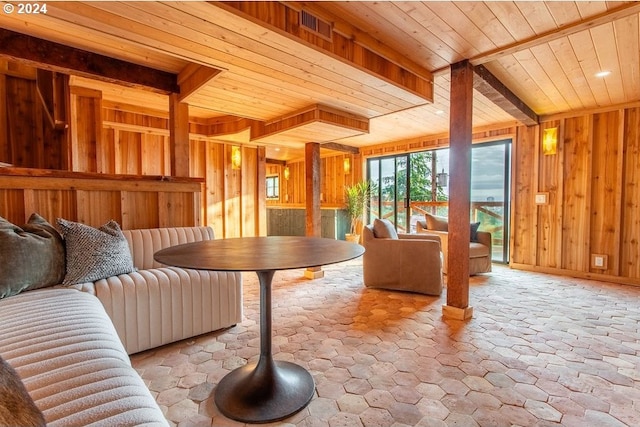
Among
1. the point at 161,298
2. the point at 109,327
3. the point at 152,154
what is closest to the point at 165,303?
the point at 161,298

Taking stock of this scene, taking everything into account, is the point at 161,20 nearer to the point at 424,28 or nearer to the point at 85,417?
the point at 424,28

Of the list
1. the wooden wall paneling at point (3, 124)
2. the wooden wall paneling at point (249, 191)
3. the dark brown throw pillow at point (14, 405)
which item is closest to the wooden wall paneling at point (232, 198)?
the wooden wall paneling at point (249, 191)

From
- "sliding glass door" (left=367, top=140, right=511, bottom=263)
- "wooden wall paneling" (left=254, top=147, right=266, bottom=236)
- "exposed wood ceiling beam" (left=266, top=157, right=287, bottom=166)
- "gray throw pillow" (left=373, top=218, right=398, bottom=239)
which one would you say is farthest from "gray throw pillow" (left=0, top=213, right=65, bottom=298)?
"exposed wood ceiling beam" (left=266, top=157, right=287, bottom=166)

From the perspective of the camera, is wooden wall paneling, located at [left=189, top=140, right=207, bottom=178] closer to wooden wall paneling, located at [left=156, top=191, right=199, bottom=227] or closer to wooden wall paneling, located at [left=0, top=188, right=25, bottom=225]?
wooden wall paneling, located at [left=156, top=191, right=199, bottom=227]

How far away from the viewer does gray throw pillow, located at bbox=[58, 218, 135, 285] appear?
194 cm

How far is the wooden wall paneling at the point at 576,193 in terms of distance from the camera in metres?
4.12

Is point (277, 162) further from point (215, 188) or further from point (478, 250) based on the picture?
point (478, 250)

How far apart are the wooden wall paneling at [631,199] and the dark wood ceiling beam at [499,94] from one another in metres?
1.04

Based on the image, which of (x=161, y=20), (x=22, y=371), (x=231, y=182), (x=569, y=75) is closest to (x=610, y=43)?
(x=569, y=75)

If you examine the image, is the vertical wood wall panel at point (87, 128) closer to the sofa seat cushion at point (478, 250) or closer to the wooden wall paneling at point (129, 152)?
the wooden wall paneling at point (129, 152)

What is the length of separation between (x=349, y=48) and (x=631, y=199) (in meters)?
4.25

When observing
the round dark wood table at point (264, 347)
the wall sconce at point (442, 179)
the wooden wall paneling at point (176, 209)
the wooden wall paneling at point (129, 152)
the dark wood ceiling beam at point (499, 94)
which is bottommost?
the round dark wood table at point (264, 347)

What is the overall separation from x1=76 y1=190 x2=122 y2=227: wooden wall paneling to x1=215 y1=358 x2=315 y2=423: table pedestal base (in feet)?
5.64

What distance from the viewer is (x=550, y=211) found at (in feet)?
14.5
